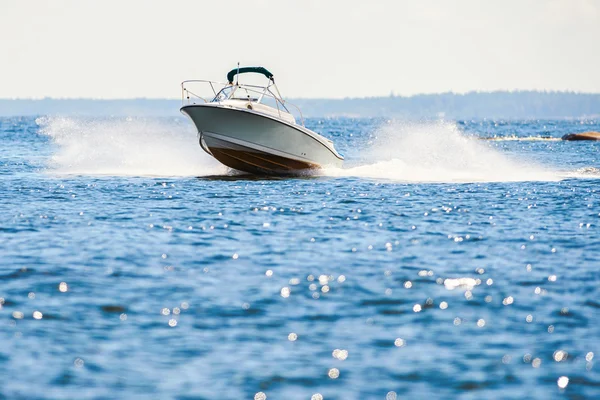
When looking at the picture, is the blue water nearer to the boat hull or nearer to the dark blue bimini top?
the boat hull

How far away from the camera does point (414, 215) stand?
2314cm

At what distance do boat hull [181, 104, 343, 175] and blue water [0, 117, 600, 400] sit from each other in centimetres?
455

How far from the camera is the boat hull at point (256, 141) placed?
30547 millimetres

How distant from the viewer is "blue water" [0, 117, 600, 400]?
9617 millimetres

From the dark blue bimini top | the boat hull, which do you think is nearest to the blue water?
the boat hull

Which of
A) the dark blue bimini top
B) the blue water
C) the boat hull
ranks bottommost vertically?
the blue water

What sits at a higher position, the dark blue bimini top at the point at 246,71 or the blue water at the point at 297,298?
the dark blue bimini top at the point at 246,71

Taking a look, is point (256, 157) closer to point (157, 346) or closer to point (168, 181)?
point (168, 181)

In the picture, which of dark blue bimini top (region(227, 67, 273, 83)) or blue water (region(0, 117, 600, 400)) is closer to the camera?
blue water (region(0, 117, 600, 400))

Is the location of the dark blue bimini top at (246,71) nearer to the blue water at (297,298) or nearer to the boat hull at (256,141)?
the boat hull at (256,141)

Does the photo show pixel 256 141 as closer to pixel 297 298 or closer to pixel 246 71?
pixel 246 71

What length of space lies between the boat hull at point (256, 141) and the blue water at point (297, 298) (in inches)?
179

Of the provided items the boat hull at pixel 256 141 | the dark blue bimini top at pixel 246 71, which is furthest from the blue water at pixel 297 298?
the dark blue bimini top at pixel 246 71

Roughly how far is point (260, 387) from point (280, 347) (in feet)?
4.42
